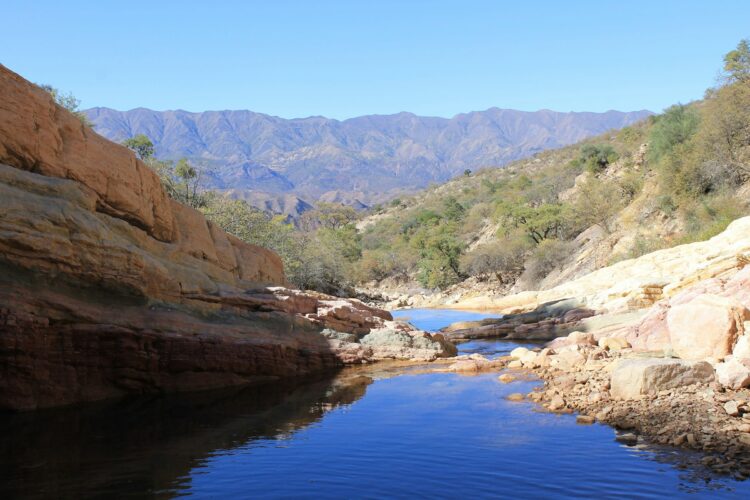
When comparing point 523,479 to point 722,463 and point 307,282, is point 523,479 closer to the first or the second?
point 722,463

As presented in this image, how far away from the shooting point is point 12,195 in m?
11.7

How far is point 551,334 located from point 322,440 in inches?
645

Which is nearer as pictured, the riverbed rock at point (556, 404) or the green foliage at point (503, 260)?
the riverbed rock at point (556, 404)

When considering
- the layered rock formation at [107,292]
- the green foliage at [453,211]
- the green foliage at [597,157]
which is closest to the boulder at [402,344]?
the layered rock formation at [107,292]

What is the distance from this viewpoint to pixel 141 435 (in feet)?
32.1

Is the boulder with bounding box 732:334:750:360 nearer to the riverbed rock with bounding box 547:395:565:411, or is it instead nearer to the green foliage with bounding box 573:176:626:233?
the riverbed rock with bounding box 547:395:565:411

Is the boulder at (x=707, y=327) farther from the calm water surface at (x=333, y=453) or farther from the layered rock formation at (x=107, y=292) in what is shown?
the layered rock formation at (x=107, y=292)

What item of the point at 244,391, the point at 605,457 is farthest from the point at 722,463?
the point at 244,391

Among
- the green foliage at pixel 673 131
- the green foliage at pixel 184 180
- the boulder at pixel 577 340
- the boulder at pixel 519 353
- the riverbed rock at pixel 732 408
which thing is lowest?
the riverbed rock at pixel 732 408

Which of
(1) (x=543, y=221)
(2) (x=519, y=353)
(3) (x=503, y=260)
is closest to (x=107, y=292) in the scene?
(2) (x=519, y=353)

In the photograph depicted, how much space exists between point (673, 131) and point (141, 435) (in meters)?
44.8

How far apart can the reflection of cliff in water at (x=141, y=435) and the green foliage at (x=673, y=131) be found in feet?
122

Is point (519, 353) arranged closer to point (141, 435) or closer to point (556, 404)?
point (556, 404)

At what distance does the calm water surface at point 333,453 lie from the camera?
7.14 metres
